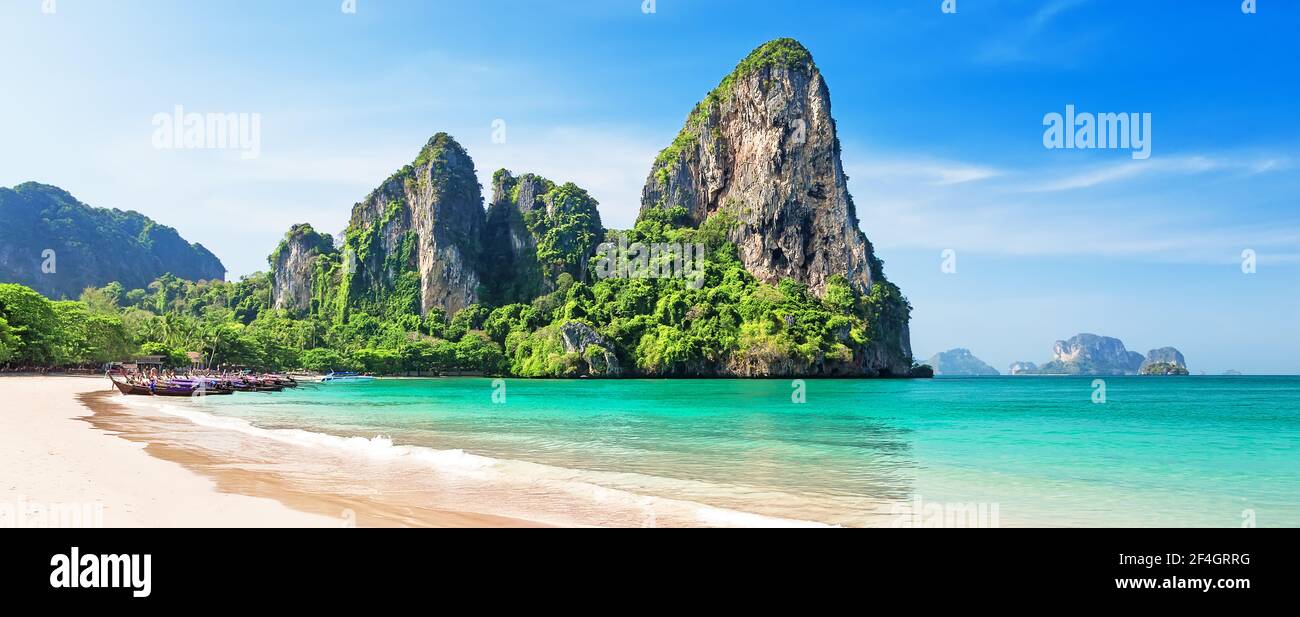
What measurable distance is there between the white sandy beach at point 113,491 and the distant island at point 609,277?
85.1 metres

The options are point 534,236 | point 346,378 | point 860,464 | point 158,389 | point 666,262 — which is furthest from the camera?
point 534,236

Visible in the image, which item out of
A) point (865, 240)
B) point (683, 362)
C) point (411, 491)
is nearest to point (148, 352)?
point (683, 362)

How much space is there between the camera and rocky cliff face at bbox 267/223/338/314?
16138 centimetres

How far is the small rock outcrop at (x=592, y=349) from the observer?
4596 inches

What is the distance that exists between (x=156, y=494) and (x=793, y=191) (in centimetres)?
13107

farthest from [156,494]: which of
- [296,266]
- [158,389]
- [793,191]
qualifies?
[296,266]

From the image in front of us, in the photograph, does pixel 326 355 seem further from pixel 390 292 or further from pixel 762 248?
pixel 762 248

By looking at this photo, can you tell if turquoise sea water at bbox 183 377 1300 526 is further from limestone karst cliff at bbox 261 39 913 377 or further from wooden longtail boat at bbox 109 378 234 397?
limestone karst cliff at bbox 261 39 913 377

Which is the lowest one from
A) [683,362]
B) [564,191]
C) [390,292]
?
[683,362]

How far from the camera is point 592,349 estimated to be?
11662cm

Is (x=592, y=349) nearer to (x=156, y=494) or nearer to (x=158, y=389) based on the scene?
(x=158, y=389)

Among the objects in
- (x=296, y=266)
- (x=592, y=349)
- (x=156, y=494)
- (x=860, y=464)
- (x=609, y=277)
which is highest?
(x=296, y=266)
